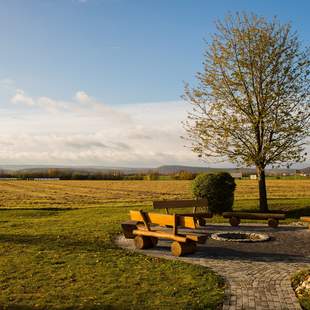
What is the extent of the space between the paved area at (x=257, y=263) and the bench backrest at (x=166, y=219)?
2.66 feet

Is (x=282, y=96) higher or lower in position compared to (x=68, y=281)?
higher

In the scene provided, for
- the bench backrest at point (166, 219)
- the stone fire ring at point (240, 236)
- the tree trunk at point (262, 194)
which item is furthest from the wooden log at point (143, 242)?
the tree trunk at point (262, 194)

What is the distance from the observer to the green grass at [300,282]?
7094 mm

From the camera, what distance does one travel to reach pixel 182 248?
11.2 meters

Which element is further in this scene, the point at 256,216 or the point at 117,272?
the point at 256,216

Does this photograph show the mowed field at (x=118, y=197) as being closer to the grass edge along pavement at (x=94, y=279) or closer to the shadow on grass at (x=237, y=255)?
the shadow on grass at (x=237, y=255)

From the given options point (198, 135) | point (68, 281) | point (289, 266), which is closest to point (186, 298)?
point (68, 281)

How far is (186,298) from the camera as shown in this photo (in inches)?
291

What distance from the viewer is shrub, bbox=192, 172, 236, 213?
21094 millimetres

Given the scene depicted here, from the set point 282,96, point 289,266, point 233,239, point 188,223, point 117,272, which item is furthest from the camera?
point 282,96

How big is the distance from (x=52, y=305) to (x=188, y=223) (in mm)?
5077

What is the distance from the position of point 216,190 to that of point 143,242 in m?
9.43

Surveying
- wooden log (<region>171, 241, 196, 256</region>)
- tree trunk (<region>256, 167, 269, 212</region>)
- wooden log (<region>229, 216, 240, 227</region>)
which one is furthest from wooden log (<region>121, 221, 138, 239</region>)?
tree trunk (<region>256, 167, 269, 212</region>)

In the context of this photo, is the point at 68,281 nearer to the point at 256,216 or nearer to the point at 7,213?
the point at 256,216
